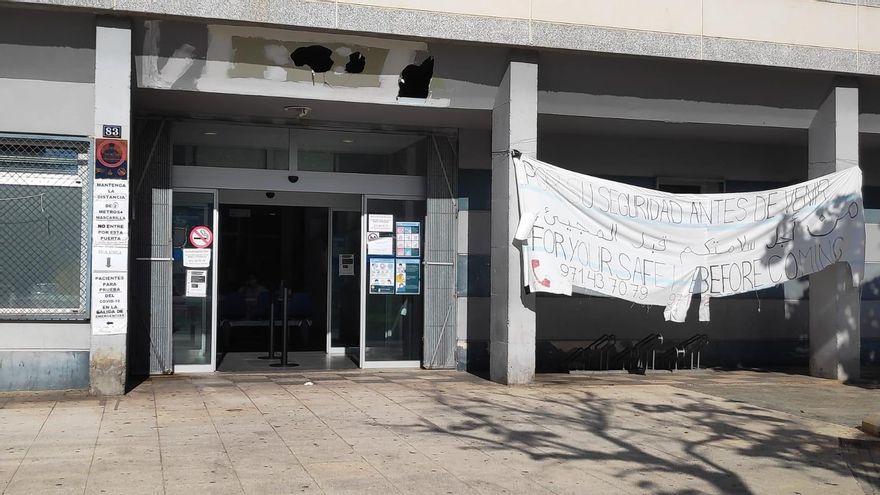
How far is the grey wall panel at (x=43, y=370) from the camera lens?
11.3 metres

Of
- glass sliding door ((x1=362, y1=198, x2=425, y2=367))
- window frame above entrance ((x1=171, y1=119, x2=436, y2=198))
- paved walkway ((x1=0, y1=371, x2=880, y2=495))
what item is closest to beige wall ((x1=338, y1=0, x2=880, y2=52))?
window frame above entrance ((x1=171, y1=119, x2=436, y2=198))

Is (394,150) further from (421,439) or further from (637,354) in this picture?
(421,439)

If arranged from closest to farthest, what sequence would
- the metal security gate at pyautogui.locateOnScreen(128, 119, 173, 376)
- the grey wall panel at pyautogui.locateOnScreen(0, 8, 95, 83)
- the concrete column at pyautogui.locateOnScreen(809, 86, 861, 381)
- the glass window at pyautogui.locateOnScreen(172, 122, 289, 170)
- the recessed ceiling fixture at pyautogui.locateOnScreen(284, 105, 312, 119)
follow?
1. the grey wall panel at pyautogui.locateOnScreen(0, 8, 95, 83)
2. the recessed ceiling fixture at pyautogui.locateOnScreen(284, 105, 312, 119)
3. the metal security gate at pyautogui.locateOnScreen(128, 119, 173, 376)
4. the glass window at pyautogui.locateOnScreen(172, 122, 289, 170)
5. the concrete column at pyautogui.locateOnScreen(809, 86, 861, 381)

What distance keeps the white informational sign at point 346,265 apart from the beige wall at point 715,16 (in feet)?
15.8

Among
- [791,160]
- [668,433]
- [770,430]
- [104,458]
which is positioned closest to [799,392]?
[770,430]

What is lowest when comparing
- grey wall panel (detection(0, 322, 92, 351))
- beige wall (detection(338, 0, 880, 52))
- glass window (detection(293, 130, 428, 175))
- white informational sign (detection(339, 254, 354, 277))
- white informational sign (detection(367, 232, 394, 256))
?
grey wall panel (detection(0, 322, 92, 351))

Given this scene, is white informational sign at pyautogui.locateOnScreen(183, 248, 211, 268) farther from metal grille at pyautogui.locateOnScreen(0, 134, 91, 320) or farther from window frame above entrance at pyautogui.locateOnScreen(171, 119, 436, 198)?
metal grille at pyautogui.locateOnScreen(0, 134, 91, 320)

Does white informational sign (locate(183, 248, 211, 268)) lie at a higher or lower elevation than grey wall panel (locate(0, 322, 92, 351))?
higher

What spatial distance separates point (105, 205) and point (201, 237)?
264cm

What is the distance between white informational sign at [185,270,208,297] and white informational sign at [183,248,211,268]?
0.30ft

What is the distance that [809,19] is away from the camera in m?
13.8

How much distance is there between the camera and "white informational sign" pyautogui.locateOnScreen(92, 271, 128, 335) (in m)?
11.1

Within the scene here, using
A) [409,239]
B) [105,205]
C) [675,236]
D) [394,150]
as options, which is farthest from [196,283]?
[675,236]

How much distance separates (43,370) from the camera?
1136 cm
